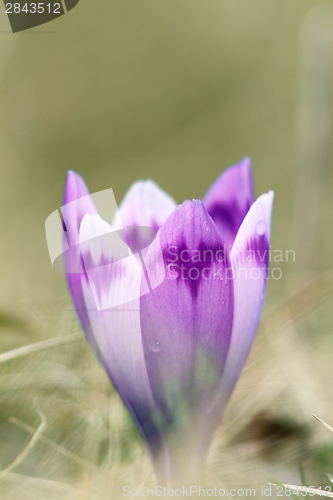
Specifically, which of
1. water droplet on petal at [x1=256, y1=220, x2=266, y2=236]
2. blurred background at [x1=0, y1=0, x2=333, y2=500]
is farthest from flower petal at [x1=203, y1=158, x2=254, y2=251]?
blurred background at [x1=0, y1=0, x2=333, y2=500]

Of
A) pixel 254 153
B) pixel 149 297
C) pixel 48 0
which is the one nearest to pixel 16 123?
pixel 48 0

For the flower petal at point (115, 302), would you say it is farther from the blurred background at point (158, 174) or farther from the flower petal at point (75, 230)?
the blurred background at point (158, 174)

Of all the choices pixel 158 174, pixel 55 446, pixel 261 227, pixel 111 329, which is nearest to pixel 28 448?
pixel 55 446

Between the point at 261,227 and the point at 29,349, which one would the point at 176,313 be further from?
the point at 29,349

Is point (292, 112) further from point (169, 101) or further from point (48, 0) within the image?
point (48, 0)

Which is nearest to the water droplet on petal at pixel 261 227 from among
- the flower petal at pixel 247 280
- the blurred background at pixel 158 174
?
the flower petal at pixel 247 280

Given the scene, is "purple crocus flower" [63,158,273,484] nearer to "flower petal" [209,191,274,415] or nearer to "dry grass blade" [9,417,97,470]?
"flower petal" [209,191,274,415]
